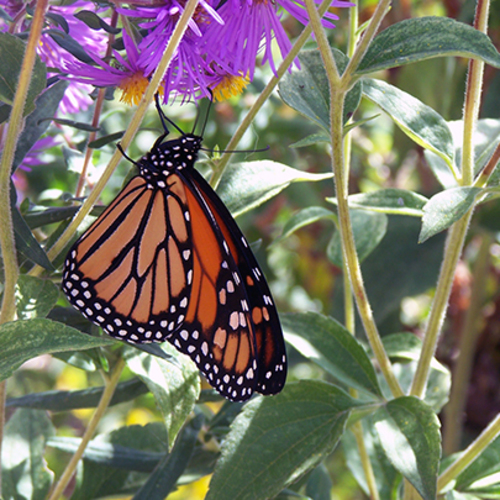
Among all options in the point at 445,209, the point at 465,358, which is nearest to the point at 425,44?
the point at 445,209

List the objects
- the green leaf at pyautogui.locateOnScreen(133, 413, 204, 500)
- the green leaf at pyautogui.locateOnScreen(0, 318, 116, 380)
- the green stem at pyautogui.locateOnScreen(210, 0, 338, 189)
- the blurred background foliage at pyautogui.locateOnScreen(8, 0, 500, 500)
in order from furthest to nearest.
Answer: the blurred background foliage at pyautogui.locateOnScreen(8, 0, 500, 500) < the green leaf at pyautogui.locateOnScreen(133, 413, 204, 500) < the green stem at pyautogui.locateOnScreen(210, 0, 338, 189) < the green leaf at pyautogui.locateOnScreen(0, 318, 116, 380)

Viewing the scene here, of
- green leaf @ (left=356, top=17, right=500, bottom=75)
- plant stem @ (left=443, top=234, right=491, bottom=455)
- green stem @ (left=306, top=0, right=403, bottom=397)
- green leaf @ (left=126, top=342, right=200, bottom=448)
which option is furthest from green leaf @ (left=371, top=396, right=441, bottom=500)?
plant stem @ (left=443, top=234, right=491, bottom=455)

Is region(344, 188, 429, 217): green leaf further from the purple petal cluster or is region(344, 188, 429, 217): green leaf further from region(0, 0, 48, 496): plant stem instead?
region(0, 0, 48, 496): plant stem

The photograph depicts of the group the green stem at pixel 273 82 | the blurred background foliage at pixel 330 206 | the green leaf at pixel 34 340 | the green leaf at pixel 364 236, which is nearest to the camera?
the green leaf at pixel 34 340

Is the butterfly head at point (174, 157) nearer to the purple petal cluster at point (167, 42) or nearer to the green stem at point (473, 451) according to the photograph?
the purple petal cluster at point (167, 42)

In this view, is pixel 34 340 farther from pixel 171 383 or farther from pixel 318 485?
pixel 318 485

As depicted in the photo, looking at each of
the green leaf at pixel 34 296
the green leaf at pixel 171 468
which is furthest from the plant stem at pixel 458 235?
the green leaf at pixel 34 296
